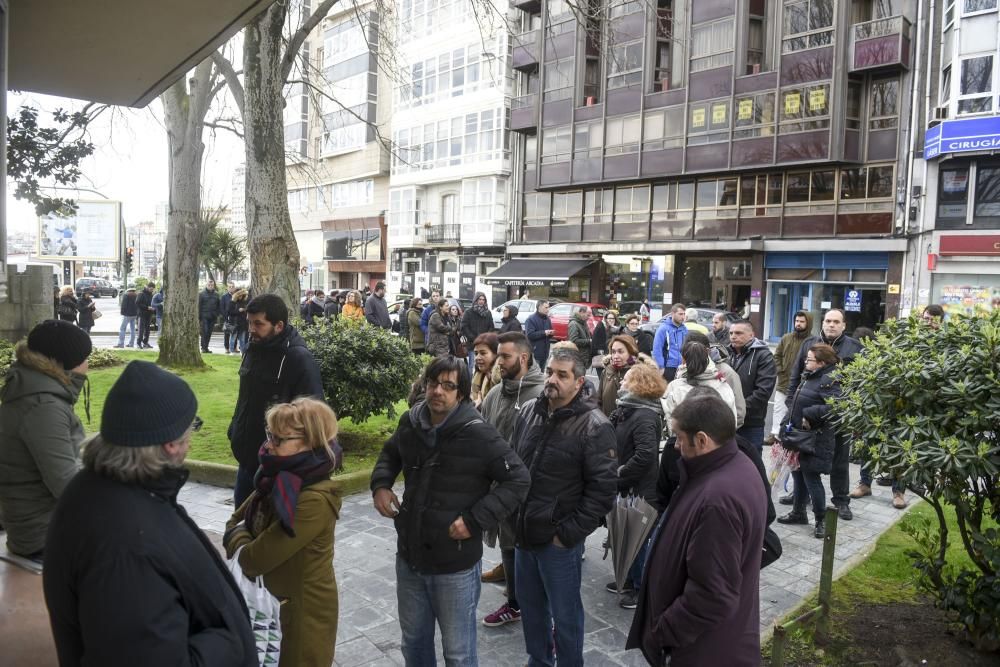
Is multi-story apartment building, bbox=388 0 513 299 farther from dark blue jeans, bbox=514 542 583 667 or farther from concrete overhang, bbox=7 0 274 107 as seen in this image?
dark blue jeans, bbox=514 542 583 667

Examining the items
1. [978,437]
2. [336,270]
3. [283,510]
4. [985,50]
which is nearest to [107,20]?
[283,510]

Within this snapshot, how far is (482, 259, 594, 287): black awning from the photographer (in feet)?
111

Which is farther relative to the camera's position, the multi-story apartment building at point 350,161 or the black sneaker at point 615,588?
the multi-story apartment building at point 350,161

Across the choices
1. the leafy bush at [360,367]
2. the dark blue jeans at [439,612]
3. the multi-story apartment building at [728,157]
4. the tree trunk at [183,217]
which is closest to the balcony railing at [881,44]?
the multi-story apartment building at [728,157]

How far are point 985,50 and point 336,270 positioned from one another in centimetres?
A: 4053

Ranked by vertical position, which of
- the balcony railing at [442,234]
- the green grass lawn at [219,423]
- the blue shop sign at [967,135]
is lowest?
the green grass lawn at [219,423]

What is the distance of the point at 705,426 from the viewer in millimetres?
2846

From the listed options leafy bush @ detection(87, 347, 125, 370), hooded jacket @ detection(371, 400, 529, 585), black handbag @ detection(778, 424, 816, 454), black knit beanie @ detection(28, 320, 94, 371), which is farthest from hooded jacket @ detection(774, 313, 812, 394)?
leafy bush @ detection(87, 347, 125, 370)

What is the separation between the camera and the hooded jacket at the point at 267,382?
4586mm

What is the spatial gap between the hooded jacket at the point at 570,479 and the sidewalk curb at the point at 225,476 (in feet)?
11.6

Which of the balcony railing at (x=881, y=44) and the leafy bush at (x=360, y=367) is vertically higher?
the balcony railing at (x=881, y=44)

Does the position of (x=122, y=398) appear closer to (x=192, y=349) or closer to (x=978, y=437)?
(x=978, y=437)

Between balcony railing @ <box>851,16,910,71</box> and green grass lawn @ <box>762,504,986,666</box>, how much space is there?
79.3 feet

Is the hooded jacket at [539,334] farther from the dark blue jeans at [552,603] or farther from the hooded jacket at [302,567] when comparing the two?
the hooded jacket at [302,567]
